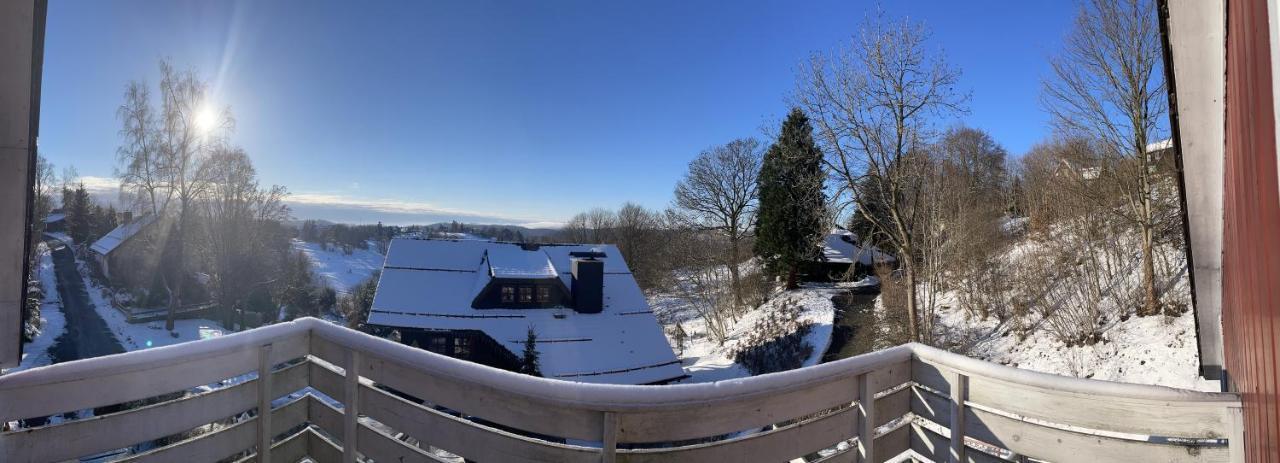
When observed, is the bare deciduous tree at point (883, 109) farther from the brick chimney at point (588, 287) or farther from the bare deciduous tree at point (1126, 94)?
the brick chimney at point (588, 287)

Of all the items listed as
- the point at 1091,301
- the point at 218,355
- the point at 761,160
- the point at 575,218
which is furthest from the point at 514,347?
the point at 575,218

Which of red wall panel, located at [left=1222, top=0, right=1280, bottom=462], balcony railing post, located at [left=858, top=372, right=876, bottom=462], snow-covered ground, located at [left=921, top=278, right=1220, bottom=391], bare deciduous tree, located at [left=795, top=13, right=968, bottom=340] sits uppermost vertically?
bare deciduous tree, located at [left=795, top=13, right=968, bottom=340]

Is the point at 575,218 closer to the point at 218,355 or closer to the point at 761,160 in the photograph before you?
the point at 761,160

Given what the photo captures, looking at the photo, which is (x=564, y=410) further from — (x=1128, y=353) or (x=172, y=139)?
(x=172, y=139)

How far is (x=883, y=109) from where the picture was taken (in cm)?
910

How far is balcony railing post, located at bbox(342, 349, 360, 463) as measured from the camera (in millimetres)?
1816

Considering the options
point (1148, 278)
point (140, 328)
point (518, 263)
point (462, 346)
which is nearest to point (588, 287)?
point (518, 263)

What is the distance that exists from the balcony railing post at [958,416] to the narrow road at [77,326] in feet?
48.9

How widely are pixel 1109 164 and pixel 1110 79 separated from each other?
1556 millimetres

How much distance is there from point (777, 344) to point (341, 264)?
25109mm

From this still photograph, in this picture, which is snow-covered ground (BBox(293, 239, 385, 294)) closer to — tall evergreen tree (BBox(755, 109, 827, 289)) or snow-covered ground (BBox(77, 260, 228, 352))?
snow-covered ground (BBox(77, 260, 228, 352))

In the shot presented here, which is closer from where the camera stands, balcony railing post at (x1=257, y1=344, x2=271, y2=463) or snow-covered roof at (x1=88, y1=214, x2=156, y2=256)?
balcony railing post at (x1=257, y1=344, x2=271, y2=463)

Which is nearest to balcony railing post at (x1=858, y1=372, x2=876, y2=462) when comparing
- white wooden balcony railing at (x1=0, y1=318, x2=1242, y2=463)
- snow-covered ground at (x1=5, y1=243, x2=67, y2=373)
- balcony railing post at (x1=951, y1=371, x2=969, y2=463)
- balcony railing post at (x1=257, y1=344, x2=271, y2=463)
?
white wooden balcony railing at (x1=0, y1=318, x2=1242, y2=463)

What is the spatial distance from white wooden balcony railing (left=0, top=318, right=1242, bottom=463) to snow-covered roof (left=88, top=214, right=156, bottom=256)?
754 inches
